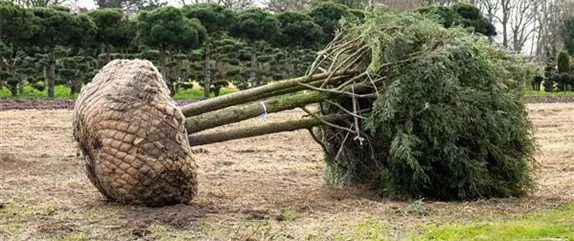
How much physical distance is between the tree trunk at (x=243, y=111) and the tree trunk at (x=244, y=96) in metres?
0.06

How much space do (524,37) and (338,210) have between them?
178 ft

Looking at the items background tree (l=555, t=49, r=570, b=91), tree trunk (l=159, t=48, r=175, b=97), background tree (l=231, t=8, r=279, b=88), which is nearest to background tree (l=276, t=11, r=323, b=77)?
background tree (l=231, t=8, r=279, b=88)

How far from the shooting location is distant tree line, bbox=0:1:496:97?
2278 centimetres

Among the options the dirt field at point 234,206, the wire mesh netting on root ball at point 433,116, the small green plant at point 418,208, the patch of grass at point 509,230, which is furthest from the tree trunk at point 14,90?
the patch of grass at point 509,230

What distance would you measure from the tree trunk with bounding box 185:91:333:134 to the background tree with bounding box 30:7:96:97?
16281 millimetres

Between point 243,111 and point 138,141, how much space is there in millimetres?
1548

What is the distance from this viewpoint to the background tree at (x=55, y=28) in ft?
73.7

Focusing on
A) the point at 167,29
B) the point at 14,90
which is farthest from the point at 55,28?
the point at 167,29

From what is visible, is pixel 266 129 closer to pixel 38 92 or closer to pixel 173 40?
pixel 173 40

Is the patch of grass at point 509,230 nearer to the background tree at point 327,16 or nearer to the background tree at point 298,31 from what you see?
the background tree at point 298,31

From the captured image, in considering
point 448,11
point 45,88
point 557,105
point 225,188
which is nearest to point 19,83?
point 45,88

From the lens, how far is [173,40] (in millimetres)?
23156

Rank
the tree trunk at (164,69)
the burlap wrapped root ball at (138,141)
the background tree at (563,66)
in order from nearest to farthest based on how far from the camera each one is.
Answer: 1. the burlap wrapped root ball at (138,141)
2. the tree trunk at (164,69)
3. the background tree at (563,66)

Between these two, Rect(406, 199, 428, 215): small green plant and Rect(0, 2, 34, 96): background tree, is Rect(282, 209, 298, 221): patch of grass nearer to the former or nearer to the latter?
Rect(406, 199, 428, 215): small green plant
